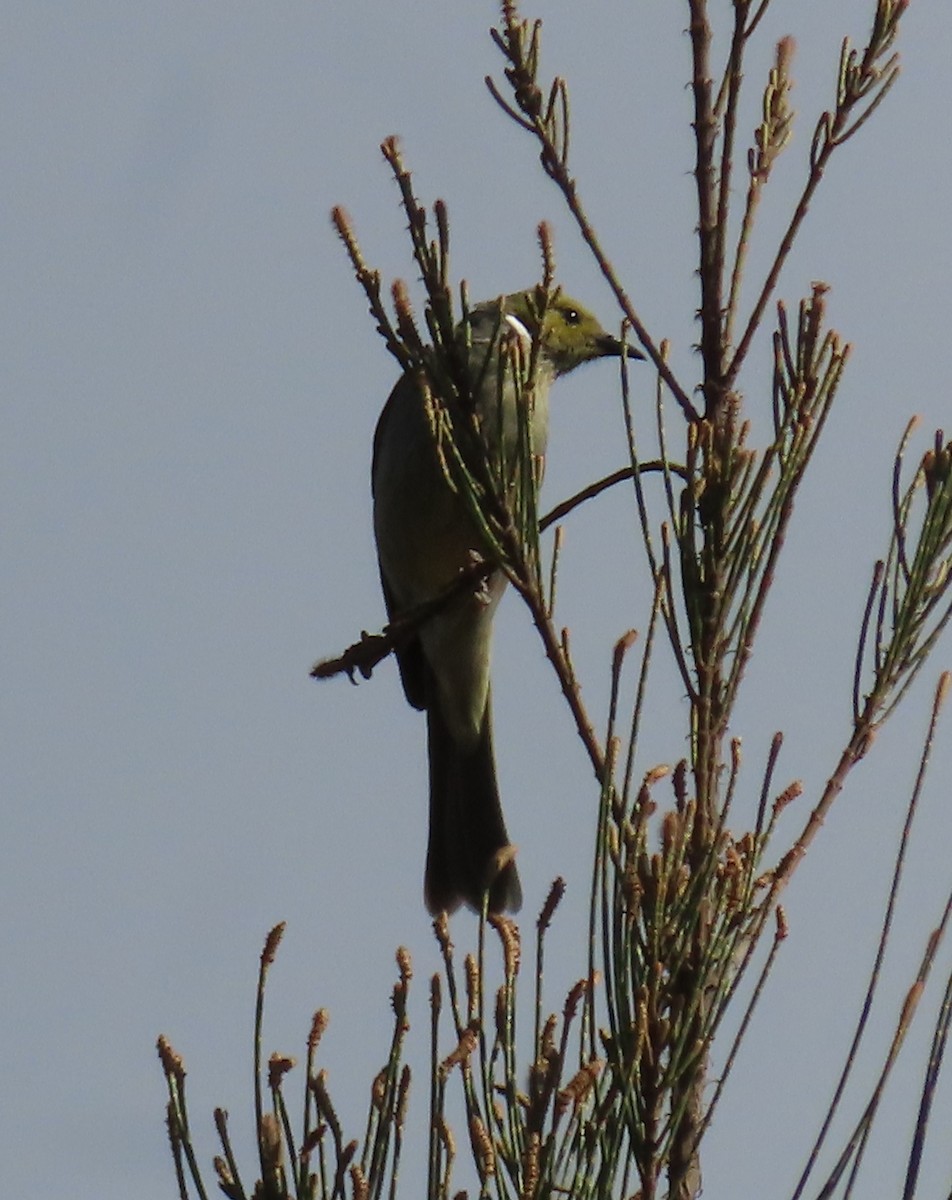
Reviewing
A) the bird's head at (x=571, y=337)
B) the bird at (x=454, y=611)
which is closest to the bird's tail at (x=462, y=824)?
the bird at (x=454, y=611)

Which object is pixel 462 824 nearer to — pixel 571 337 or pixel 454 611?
pixel 454 611

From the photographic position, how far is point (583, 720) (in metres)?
2.51

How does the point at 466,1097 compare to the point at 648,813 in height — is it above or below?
below

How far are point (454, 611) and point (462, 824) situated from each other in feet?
2.65

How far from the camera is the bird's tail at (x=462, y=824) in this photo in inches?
197

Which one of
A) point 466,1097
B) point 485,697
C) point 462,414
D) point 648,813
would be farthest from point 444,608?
point 485,697

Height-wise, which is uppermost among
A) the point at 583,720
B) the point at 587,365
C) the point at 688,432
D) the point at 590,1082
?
the point at 587,365

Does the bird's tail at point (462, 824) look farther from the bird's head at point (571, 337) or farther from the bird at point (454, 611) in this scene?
the bird's head at point (571, 337)

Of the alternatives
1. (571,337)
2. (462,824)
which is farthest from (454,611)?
(571,337)

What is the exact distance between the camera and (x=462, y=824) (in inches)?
210

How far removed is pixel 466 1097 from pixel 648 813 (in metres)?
0.43

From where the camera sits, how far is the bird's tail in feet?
16.4

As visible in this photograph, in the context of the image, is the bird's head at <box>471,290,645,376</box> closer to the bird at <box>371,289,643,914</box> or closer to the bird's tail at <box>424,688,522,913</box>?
the bird at <box>371,289,643,914</box>

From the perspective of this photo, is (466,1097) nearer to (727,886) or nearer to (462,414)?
(727,886)
